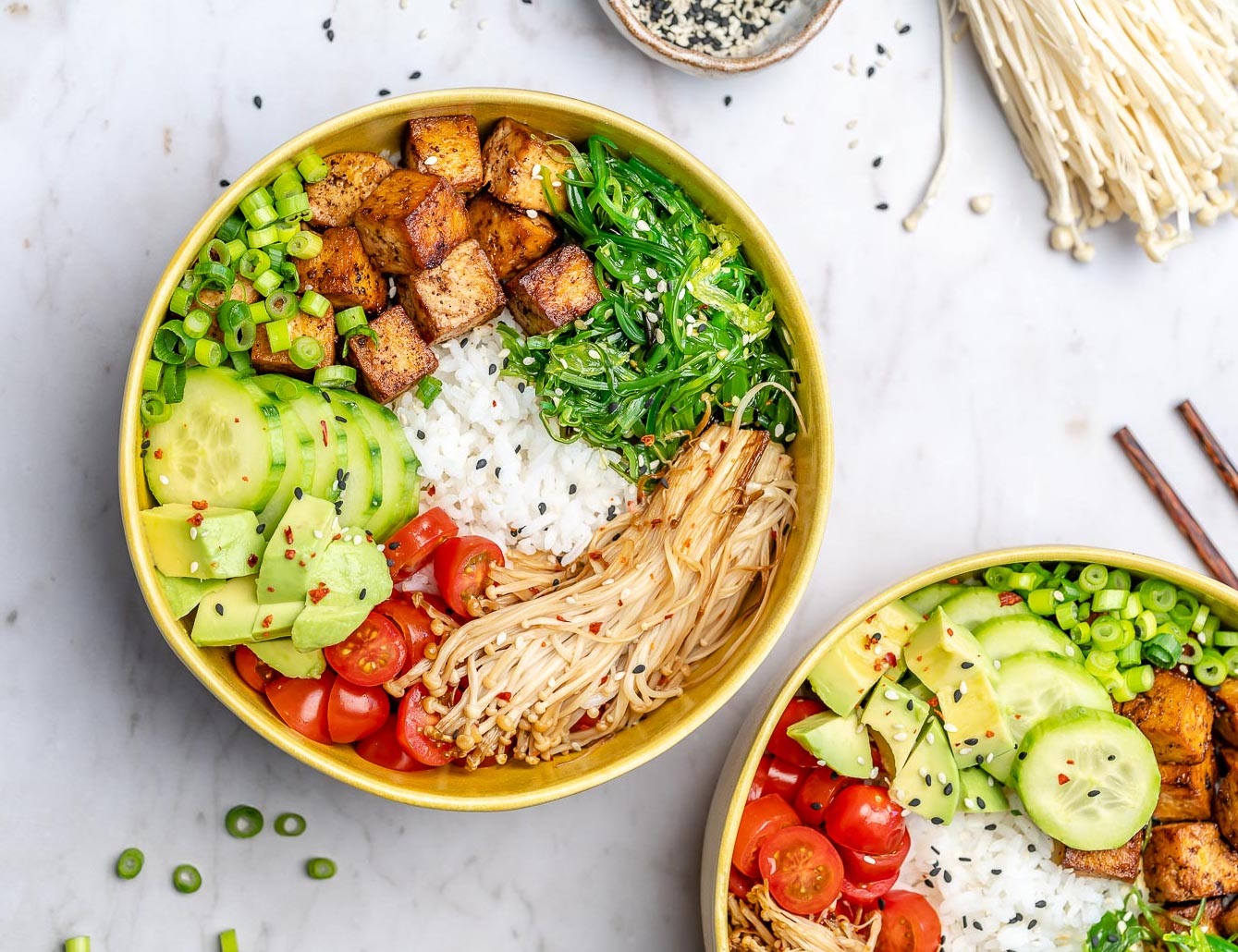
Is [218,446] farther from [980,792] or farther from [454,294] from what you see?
[980,792]

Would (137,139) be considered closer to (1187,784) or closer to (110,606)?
(110,606)

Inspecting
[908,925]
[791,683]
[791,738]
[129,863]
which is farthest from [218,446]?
[908,925]

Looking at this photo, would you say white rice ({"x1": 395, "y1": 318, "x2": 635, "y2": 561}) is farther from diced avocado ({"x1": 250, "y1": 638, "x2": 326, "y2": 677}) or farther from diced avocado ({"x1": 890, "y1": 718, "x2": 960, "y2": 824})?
diced avocado ({"x1": 890, "y1": 718, "x2": 960, "y2": 824})

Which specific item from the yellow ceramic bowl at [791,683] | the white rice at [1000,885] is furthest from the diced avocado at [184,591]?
the white rice at [1000,885]

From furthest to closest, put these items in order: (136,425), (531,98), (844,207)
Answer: (844,207), (531,98), (136,425)

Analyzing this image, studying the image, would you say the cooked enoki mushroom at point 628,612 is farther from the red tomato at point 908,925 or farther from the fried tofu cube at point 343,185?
the fried tofu cube at point 343,185

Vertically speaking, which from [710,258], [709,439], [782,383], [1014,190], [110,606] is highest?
[1014,190]

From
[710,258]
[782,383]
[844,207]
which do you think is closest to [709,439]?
[782,383]
